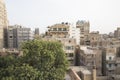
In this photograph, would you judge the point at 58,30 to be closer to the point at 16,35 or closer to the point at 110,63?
the point at 16,35

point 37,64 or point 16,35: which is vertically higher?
point 16,35

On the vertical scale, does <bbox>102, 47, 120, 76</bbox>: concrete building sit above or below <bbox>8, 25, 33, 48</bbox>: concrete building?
below

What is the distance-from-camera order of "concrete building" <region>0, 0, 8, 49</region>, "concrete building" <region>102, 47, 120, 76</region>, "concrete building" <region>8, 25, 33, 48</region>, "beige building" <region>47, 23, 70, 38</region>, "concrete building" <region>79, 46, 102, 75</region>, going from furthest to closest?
1. "concrete building" <region>8, 25, 33, 48</region>
2. "concrete building" <region>0, 0, 8, 49</region>
3. "beige building" <region>47, 23, 70, 38</region>
4. "concrete building" <region>102, 47, 120, 76</region>
5. "concrete building" <region>79, 46, 102, 75</region>

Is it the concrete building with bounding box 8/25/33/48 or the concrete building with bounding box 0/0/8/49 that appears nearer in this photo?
the concrete building with bounding box 0/0/8/49

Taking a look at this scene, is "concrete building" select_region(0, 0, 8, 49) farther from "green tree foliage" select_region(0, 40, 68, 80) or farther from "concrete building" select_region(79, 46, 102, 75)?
"green tree foliage" select_region(0, 40, 68, 80)

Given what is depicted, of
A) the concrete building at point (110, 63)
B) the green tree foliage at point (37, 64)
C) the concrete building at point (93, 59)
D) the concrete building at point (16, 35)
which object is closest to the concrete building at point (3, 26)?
the concrete building at point (16, 35)

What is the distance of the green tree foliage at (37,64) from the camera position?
25.8 metres

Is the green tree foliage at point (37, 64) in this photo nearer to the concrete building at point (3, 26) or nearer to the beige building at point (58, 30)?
the beige building at point (58, 30)

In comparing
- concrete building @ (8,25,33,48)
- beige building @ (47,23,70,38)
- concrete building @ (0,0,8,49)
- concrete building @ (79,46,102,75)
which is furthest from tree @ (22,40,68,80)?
concrete building @ (8,25,33,48)

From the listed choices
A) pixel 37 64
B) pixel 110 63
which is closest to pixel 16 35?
pixel 110 63

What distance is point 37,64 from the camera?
28.2 metres

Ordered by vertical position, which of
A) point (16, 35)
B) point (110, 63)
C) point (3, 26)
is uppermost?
point (3, 26)

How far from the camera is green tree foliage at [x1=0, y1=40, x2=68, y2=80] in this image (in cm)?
2577

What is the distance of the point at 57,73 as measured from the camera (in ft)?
89.0
